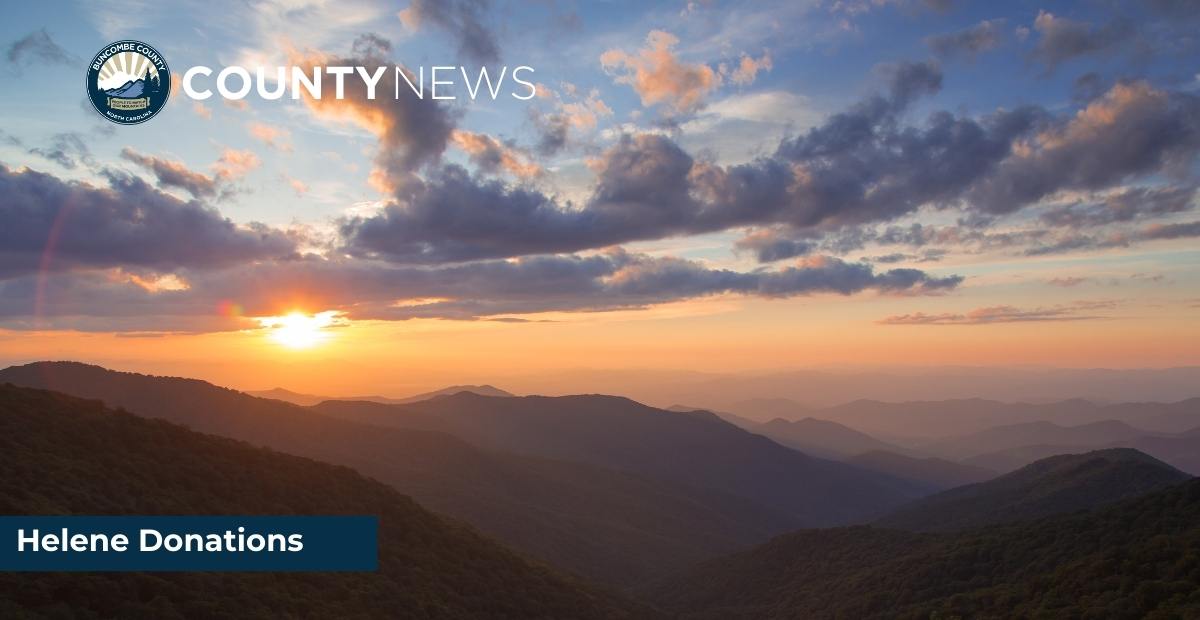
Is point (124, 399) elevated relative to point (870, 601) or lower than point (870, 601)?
elevated

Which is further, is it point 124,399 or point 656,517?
point 656,517

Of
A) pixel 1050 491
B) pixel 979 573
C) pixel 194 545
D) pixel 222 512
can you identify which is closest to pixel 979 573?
pixel 979 573

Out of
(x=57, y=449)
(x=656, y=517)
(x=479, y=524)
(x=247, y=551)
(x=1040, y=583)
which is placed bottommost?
(x=656, y=517)

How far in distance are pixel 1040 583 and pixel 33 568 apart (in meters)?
65.6

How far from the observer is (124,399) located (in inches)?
5773

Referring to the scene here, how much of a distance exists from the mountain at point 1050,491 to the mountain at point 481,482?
46908 millimetres

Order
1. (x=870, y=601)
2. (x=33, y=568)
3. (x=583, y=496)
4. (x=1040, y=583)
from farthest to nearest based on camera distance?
(x=583, y=496), (x=870, y=601), (x=1040, y=583), (x=33, y=568)

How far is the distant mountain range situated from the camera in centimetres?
4394

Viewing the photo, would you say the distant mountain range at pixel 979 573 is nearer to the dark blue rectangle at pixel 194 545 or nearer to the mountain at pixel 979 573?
the mountain at pixel 979 573

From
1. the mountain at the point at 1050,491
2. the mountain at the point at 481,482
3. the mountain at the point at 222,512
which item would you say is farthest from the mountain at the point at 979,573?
the mountain at the point at 1050,491

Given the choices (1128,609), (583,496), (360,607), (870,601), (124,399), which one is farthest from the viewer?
(583,496)

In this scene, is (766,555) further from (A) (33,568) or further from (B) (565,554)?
(A) (33,568)

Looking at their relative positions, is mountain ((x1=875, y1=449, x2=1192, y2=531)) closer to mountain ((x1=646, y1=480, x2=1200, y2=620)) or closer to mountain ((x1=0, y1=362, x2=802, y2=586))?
mountain ((x1=646, y1=480, x2=1200, y2=620))

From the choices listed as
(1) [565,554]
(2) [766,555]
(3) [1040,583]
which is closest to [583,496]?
(1) [565,554]
